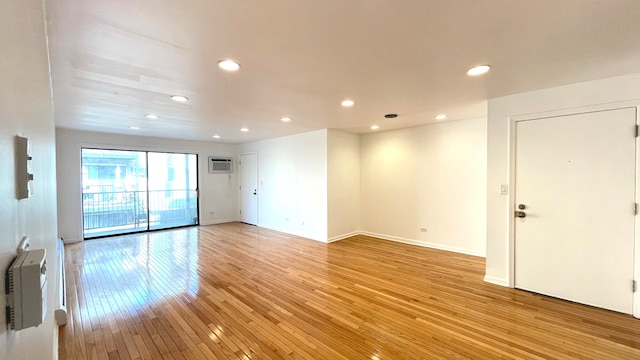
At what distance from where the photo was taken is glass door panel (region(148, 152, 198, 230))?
6.69m

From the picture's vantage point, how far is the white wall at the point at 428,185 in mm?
4480

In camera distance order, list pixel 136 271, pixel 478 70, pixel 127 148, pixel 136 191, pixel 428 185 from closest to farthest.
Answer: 1. pixel 478 70
2. pixel 136 271
3. pixel 428 185
4. pixel 127 148
5. pixel 136 191

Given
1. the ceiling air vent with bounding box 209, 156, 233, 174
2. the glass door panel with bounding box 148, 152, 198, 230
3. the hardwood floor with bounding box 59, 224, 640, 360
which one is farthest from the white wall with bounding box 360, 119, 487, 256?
the glass door panel with bounding box 148, 152, 198, 230

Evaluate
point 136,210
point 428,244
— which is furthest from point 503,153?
point 136,210

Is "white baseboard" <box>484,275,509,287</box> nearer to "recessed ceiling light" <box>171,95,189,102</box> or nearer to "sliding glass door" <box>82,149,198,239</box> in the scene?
"recessed ceiling light" <box>171,95,189,102</box>

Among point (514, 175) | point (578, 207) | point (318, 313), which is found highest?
point (514, 175)

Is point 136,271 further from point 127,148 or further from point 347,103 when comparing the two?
point 347,103

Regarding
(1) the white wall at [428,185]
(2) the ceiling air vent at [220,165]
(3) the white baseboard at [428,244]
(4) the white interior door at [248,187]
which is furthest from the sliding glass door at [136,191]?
(3) the white baseboard at [428,244]

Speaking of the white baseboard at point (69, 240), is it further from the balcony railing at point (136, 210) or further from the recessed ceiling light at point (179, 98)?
the recessed ceiling light at point (179, 98)

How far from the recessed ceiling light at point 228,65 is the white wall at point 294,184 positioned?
3152 millimetres

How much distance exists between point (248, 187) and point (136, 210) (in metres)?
2.77

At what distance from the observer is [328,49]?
1983 mm

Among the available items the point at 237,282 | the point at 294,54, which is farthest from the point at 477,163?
the point at 237,282

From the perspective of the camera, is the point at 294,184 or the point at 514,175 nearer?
the point at 514,175
